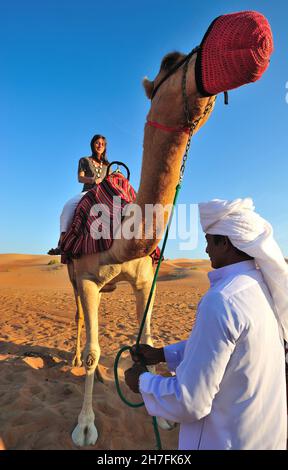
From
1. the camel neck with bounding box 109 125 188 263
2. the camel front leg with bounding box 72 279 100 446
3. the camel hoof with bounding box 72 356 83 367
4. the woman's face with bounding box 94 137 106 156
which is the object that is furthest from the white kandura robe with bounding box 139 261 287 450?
the camel hoof with bounding box 72 356 83 367

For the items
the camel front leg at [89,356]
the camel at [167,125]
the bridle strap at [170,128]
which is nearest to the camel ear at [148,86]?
the camel at [167,125]

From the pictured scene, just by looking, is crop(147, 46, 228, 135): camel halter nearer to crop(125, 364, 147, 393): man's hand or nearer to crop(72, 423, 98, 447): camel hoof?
crop(125, 364, 147, 393): man's hand

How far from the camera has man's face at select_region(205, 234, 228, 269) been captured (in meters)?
1.67

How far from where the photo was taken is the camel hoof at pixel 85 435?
308cm

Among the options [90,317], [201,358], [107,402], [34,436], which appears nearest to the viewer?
[201,358]

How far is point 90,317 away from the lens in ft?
11.1

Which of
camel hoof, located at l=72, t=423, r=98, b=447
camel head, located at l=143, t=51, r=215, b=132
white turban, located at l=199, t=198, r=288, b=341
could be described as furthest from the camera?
camel hoof, located at l=72, t=423, r=98, b=447

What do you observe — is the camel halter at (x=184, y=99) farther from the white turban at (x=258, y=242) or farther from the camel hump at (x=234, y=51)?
the white turban at (x=258, y=242)

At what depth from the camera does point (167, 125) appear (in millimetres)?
2258

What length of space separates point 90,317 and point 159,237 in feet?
4.08

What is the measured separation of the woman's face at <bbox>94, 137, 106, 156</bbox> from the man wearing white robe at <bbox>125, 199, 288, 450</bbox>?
3.27 meters
